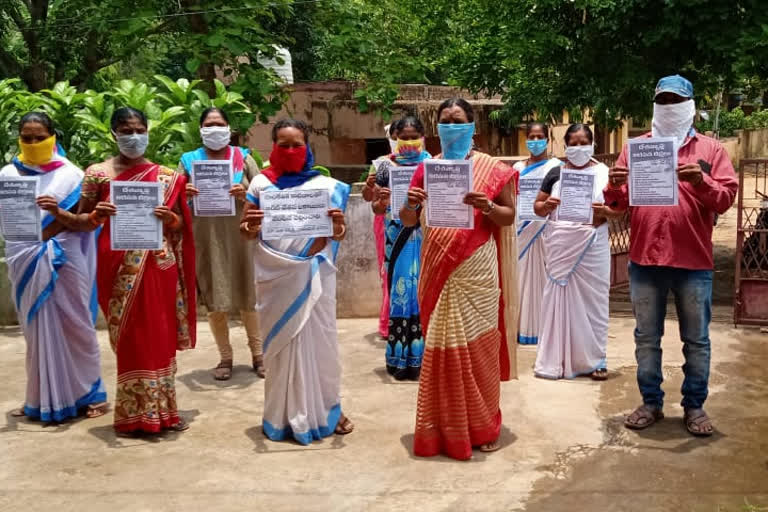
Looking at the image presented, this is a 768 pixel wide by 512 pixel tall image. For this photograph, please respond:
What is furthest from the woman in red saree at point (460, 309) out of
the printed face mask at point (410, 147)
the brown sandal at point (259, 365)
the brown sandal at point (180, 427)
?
the brown sandal at point (259, 365)

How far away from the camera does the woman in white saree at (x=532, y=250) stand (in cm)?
742

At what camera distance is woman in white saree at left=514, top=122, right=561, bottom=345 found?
7.42 meters

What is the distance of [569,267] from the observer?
6598 mm

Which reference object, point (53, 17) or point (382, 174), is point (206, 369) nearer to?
point (382, 174)

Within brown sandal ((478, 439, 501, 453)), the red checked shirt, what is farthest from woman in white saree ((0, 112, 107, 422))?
the red checked shirt

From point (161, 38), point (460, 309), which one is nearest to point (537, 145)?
point (460, 309)

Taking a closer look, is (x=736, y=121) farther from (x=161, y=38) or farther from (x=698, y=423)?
(x=698, y=423)

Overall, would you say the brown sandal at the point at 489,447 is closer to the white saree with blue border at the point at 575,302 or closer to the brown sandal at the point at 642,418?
the brown sandal at the point at 642,418

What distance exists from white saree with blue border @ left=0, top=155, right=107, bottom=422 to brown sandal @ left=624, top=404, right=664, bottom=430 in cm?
363

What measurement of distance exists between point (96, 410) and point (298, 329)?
180cm

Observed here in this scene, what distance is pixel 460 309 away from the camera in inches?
190

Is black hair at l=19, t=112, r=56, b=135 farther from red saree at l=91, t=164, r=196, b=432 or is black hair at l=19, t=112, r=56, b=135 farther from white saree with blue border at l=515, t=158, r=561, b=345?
white saree with blue border at l=515, t=158, r=561, b=345

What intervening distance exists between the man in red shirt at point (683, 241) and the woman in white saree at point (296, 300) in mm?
1808

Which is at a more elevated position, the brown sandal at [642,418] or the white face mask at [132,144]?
the white face mask at [132,144]
